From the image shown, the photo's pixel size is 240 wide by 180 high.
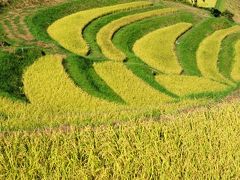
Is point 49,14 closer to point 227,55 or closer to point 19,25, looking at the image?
point 19,25

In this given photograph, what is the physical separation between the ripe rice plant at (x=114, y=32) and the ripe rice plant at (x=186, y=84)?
3609 millimetres

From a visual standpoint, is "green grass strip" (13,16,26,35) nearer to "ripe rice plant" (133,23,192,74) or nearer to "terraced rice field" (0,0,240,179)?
"terraced rice field" (0,0,240,179)

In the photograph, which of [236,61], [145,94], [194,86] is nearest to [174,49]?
[236,61]

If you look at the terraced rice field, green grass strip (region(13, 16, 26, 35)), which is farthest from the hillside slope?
green grass strip (region(13, 16, 26, 35))

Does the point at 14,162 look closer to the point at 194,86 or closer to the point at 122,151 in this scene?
the point at 122,151

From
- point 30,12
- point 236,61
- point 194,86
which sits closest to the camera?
point 194,86

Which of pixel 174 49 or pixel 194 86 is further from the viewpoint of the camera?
pixel 174 49

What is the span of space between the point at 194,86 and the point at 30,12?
15.6m

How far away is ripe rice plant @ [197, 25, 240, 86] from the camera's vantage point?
3723 cm

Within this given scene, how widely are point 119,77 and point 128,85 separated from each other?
1.05m

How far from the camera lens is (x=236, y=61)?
42688 mm

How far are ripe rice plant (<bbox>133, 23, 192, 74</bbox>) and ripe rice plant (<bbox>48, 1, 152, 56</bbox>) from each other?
14.9ft

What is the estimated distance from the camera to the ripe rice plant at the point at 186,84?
29.2m

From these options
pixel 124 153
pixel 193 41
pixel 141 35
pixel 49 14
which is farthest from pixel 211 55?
pixel 124 153
